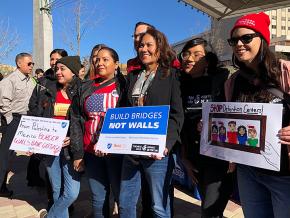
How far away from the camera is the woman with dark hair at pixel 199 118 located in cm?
260

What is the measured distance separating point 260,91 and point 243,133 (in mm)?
309

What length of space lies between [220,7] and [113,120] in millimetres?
10992

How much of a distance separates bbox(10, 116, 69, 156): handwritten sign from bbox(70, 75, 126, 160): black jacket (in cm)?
24

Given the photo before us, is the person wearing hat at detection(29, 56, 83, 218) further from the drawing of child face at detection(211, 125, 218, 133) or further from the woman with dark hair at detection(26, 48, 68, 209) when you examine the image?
the drawing of child face at detection(211, 125, 218, 133)

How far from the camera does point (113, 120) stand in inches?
114

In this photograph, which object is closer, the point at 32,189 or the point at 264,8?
the point at 32,189

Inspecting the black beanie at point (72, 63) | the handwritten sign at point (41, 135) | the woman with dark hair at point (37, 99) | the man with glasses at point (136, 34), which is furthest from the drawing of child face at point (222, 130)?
the woman with dark hair at point (37, 99)

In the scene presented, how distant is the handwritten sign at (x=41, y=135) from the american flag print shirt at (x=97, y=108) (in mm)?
413

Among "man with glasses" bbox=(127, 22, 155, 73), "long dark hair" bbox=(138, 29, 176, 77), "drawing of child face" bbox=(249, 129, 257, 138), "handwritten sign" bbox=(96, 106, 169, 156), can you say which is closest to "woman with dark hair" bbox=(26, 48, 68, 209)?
"man with glasses" bbox=(127, 22, 155, 73)

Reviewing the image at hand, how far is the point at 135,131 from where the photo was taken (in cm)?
271

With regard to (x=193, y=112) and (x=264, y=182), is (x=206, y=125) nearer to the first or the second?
(x=193, y=112)

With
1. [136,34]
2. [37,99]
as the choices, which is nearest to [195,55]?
[136,34]

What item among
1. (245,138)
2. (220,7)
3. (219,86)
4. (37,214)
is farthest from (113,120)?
(220,7)

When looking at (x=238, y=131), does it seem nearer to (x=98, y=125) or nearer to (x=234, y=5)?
(x=98, y=125)
